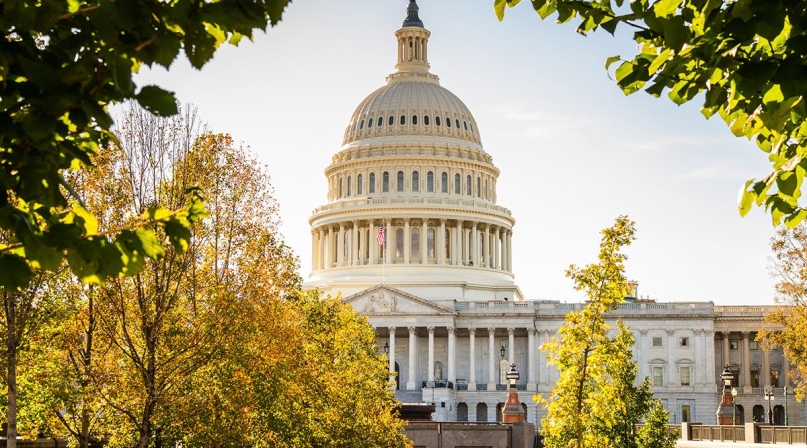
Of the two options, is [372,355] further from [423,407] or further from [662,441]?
[423,407]

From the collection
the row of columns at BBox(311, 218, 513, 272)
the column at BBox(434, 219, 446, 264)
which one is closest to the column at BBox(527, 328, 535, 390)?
the row of columns at BBox(311, 218, 513, 272)

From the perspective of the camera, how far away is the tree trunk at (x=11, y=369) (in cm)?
3516

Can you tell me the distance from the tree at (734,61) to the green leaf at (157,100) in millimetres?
4670

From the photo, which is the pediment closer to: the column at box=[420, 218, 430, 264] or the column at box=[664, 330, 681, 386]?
the column at box=[420, 218, 430, 264]

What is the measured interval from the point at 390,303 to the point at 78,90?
13187 centimetres

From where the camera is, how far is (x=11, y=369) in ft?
116

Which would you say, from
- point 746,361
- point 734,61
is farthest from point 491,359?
point 734,61

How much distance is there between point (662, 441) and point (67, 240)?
48904 mm

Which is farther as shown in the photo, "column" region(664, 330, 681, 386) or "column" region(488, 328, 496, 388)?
"column" region(664, 330, 681, 386)

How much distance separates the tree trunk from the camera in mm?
35156

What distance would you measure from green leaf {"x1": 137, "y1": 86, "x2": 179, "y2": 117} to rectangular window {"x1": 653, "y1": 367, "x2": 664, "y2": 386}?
137295 mm

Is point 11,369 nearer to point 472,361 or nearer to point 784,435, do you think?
point 784,435

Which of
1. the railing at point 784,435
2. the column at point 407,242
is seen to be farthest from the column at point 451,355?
the railing at point 784,435

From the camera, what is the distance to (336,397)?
143 feet
